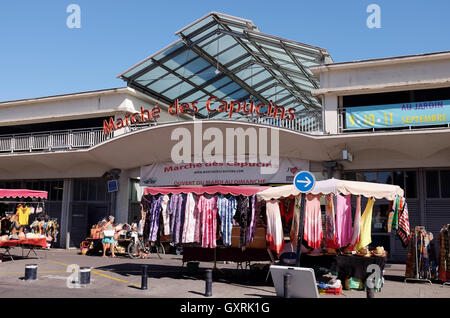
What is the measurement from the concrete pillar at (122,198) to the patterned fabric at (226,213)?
1095 centimetres

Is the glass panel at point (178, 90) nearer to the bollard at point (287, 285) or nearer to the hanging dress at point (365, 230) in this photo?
the hanging dress at point (365, 230)

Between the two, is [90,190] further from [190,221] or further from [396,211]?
[396,211]

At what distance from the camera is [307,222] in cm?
1114

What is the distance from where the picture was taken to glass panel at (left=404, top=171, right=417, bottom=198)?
57.4 ft

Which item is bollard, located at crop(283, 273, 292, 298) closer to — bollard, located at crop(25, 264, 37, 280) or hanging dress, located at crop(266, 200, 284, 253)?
hanging dress, located at crop(266, 200, 284, 253)

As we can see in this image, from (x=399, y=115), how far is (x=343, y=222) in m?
7.33

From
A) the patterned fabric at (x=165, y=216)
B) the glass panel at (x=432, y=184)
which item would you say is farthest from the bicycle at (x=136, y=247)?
the glass panel at (x=432, y=184)

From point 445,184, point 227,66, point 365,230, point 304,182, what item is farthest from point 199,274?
point 227,66

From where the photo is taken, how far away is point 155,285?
10.9m

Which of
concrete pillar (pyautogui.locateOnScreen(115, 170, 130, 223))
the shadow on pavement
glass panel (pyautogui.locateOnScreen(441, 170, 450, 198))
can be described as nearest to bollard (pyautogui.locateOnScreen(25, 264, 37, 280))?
the shadow on pavement

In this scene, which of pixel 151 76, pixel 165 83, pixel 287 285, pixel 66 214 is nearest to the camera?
pixel 287 285
